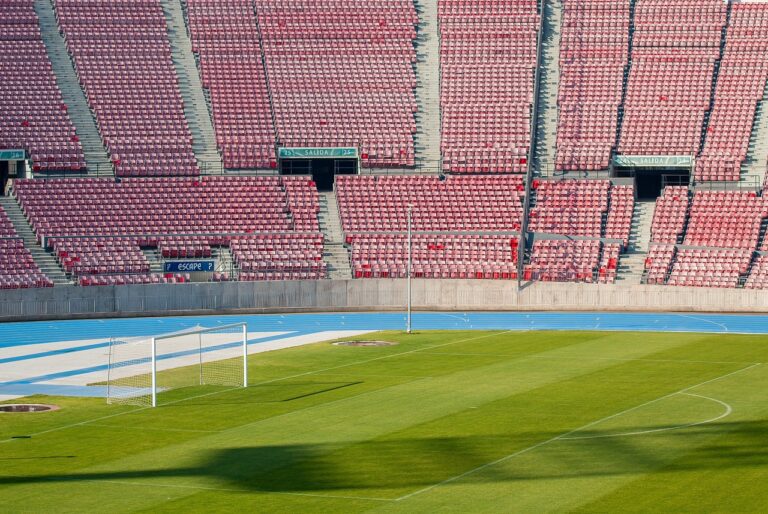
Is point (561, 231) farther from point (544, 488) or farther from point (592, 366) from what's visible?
point (544, 488)

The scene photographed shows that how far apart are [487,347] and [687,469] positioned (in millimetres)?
21213

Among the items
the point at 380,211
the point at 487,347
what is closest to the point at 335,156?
the point at 380,211

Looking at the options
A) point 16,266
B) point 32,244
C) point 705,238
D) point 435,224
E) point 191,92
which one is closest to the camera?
point 16,266

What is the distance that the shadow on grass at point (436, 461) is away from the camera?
2119 cm

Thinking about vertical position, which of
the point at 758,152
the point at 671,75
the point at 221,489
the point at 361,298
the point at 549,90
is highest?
the point at 671,75

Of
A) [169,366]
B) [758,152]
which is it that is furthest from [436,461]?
[758,152]

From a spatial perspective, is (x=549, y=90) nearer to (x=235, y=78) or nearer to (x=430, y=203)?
(x=430, y=203)

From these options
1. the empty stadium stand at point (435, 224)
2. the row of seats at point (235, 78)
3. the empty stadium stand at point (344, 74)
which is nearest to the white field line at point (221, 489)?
the empty stadium stand at point (435, 224)

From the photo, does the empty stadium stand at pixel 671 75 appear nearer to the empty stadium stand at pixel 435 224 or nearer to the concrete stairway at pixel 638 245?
the concrete stairway at pixel 638 245

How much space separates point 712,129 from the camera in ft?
Answer: 228

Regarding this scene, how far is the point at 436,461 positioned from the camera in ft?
74.3

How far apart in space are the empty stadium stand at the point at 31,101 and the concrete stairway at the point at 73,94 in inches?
18.5

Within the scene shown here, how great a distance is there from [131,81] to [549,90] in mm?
26313

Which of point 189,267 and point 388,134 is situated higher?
point 388,134
